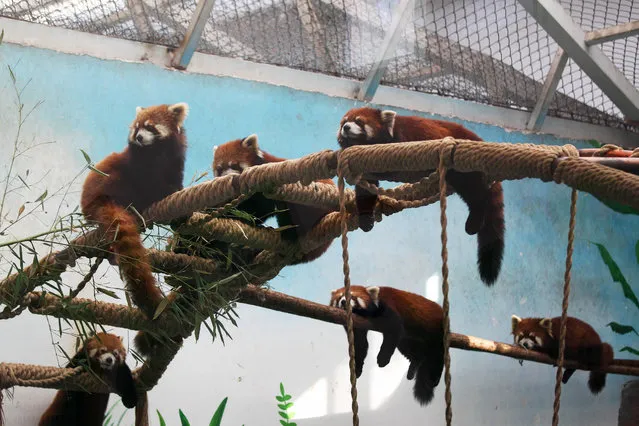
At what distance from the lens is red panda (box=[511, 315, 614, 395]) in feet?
7.08

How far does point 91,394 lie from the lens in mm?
2434

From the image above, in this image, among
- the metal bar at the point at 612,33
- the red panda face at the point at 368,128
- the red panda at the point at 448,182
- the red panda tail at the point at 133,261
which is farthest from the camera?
the metal bar at the point at 612,33

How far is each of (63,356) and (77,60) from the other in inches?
42.0

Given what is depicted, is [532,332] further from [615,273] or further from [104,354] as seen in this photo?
[104,354]

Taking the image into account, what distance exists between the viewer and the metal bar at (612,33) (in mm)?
2236

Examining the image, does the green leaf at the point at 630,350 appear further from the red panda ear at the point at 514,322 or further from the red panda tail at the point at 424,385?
the red panda tail at the point at 424,385

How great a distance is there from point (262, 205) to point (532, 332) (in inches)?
38.7

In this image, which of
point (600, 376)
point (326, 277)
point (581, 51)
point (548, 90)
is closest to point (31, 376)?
point (326, 277)

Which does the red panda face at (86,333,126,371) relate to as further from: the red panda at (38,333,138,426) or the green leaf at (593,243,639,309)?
the green leaf at (593,243,639,309)

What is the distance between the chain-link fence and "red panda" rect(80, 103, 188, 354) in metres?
0.52

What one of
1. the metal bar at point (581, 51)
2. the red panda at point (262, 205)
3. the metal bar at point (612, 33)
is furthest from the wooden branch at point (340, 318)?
the metal bar at point (612, 33)

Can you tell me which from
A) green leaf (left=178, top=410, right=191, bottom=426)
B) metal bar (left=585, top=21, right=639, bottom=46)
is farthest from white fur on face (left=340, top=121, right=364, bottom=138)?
green leaf (left=178, top=410, right=191, bottom=426)

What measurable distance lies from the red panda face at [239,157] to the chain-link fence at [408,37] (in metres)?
0.50

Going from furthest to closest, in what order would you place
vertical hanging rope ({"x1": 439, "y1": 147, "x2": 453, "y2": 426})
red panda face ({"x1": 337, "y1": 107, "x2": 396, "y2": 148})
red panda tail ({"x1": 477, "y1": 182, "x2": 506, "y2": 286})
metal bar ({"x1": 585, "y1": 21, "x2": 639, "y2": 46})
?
metal bar ({"x1": 585, "y1": 21, "x2": 639, "y2": 46}), red panda face ({"x1": 337, "y1": 107, "x2": 396, "y2": 148}), red panda tail ({"x1": 477, "y1": 182, "x2": 506, "y2": 286}), vertical hanging rope ({"x1": 439, "y1": 147, "x2": 453, "y2": 426})
